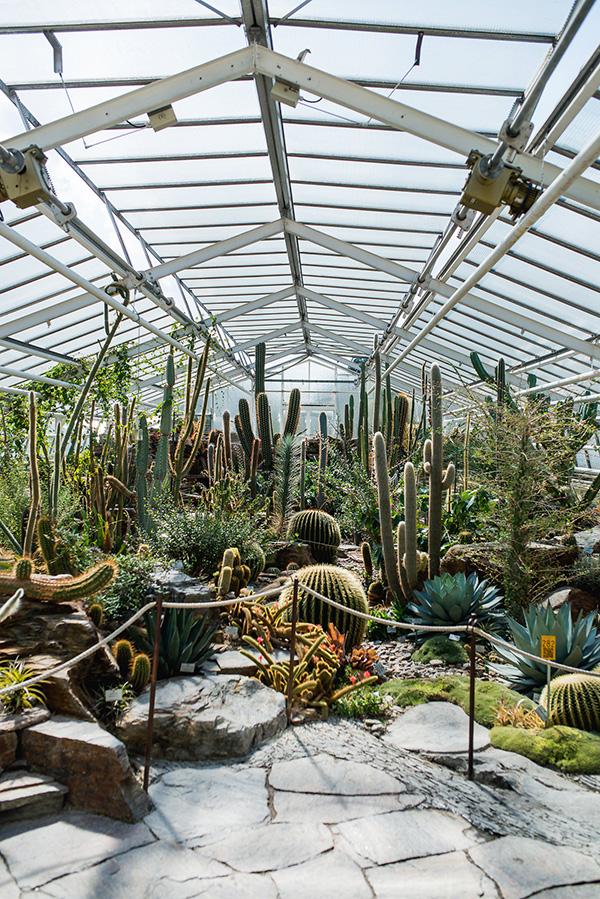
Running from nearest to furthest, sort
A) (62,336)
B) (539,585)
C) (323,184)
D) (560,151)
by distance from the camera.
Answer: (560,151), (539,585), (323,184), (62,336)

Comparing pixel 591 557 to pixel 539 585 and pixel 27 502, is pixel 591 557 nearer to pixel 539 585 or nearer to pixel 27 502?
pixel 539 585

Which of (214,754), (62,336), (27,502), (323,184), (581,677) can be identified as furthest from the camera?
(62,336)

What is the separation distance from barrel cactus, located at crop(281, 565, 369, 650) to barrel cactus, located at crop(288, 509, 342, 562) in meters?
2.68

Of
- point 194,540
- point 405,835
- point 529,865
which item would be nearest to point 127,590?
point 194,540

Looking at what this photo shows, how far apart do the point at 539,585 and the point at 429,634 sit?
1.21 m

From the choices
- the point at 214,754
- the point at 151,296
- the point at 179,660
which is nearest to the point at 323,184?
the point at 151,296

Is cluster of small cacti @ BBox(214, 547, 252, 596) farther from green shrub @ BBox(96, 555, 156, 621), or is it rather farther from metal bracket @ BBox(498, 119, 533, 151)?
metal bracket @ BBox(498, 119, 533, 151)

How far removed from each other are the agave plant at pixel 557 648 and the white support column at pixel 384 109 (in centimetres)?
356

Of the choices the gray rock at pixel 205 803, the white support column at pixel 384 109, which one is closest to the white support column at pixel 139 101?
the white support column at pixel 384 109

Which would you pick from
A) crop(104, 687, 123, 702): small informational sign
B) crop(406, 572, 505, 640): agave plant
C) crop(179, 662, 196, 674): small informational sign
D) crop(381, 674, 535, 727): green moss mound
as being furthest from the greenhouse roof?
crop(104, 687, 123, 702): small informational sign

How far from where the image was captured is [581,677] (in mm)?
4191

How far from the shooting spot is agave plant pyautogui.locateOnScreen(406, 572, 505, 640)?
19.4ft

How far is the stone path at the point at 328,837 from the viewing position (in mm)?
2334

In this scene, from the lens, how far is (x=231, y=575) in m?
5.45
